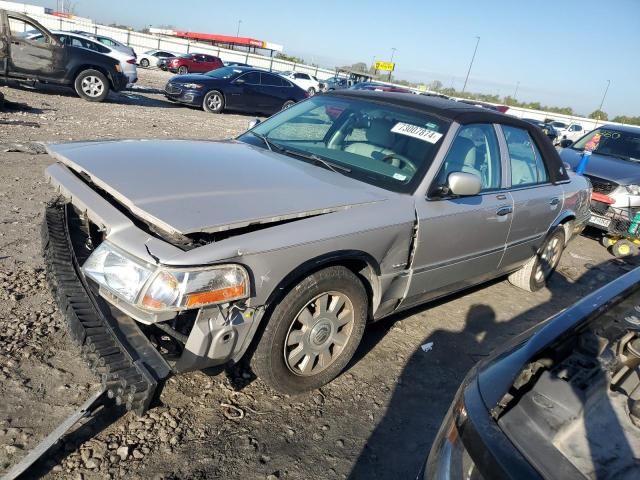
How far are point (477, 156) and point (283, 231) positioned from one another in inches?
78.3

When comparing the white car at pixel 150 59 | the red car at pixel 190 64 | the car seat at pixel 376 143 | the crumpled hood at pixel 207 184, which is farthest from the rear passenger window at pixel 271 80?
the white car at pixel 150 59

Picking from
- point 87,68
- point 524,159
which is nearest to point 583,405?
point 524,159

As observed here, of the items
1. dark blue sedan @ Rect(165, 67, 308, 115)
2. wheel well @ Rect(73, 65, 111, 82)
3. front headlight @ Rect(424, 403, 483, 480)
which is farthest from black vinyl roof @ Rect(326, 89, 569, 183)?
dark blue sedan @ Rect(165, 67, 308, 115)

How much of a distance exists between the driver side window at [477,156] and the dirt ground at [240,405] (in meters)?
1.28

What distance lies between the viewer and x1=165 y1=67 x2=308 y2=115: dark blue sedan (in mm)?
14508

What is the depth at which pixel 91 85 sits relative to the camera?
487 inches

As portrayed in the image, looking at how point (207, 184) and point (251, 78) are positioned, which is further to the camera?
point (251, 78)

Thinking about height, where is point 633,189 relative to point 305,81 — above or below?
above

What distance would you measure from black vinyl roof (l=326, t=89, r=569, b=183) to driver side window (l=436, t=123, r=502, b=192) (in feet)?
0.27

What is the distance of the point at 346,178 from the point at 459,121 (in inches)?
39.0

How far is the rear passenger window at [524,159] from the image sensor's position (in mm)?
4070

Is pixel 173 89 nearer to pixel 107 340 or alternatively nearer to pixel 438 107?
pixel 438 107

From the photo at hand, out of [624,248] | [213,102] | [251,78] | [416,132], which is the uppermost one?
[416,132]

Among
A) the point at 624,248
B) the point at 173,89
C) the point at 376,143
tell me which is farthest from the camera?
the point at 173,89
